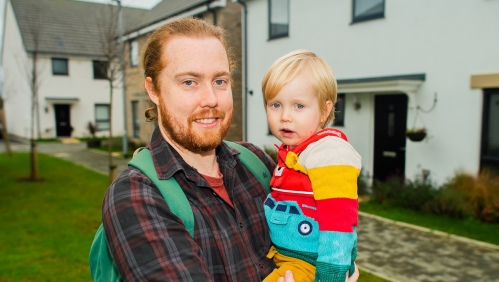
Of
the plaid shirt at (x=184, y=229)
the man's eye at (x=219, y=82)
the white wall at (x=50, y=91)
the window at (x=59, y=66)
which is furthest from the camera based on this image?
the window at (x=59, y=66)

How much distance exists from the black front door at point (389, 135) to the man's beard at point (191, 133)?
900cm

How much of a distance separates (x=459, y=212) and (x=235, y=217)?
25.8 ft

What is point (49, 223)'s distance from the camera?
852 centimetres

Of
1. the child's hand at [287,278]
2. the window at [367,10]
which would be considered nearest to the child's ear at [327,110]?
the child's hand at [287,278]

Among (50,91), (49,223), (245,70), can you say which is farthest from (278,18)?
(50,91)

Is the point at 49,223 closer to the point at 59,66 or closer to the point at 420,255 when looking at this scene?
the point at 420,255

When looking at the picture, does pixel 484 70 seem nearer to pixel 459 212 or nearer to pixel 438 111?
pixel 438 111

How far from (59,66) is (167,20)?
2257 cm

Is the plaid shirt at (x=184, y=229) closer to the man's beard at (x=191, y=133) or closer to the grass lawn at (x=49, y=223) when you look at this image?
the man's beard at (x=191, y=133)

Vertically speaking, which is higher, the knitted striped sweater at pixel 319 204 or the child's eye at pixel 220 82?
the child's eye at pixel 220 82

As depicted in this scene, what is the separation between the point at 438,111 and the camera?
912cm

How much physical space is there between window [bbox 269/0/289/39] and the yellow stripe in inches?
467

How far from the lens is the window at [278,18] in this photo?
43.7ft

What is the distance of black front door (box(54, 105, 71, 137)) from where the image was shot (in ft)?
103
